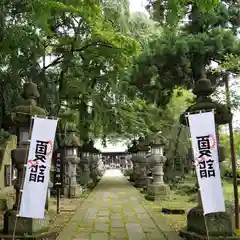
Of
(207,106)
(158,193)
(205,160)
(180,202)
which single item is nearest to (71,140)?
(158,193)

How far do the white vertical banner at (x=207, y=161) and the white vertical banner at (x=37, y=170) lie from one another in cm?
247

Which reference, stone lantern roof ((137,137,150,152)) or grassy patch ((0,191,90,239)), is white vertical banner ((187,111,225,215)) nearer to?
grassy patch ((0,191,90,239))

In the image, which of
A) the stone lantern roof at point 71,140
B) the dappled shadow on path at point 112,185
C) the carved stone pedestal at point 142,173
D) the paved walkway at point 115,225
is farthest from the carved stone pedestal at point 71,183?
the carved stone pedestal at point 142,173

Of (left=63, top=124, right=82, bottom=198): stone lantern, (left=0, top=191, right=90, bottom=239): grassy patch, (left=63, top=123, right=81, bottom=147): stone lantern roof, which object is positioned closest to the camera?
(left=0, top=191, right=90, bottom=239): grassy patch

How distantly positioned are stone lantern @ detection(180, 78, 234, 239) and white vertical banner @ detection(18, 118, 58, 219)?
2.57 metres

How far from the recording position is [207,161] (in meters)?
5.63

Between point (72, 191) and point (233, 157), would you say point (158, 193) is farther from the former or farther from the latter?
point (233, 157)

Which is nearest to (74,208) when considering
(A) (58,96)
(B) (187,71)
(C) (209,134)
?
(A) (58,96)

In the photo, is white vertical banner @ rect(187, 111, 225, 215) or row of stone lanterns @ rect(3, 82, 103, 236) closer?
white vertical banner @ rect(187, 111, 225, 215)

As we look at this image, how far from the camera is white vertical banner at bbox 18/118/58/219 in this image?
5785 millimetres

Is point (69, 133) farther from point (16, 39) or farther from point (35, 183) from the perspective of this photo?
point (35, 183)

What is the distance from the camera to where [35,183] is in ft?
19.1

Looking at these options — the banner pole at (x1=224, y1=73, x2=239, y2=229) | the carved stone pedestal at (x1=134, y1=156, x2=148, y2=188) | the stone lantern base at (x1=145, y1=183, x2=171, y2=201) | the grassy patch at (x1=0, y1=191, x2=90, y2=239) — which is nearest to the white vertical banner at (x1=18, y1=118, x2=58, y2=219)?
the grassy patch at (x1=0, y1=191, x2=90, y2=239)

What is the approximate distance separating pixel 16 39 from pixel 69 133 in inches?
298
